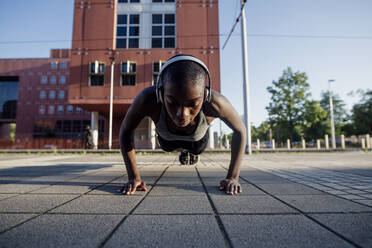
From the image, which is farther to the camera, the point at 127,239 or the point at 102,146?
the point at 102,146

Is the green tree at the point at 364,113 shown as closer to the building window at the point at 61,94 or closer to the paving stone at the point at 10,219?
the paving stone at the point at 10,219

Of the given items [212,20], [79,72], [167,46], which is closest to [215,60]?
[212,20]

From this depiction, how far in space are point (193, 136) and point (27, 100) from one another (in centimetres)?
5050

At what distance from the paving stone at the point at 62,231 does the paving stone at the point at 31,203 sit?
272 millimetres

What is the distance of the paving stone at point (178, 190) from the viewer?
2066mm

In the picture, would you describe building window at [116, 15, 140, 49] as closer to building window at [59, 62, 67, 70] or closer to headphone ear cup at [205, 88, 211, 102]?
headphone ear cup at [205, 88, 211, 102]

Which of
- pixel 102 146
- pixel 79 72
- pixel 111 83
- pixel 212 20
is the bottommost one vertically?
pixel 102 146

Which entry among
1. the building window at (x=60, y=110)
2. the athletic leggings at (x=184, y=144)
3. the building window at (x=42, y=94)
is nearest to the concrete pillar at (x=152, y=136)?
the athletic leggings at (x=184, y=144)

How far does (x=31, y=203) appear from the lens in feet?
5.51

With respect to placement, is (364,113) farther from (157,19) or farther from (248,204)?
(248,204)

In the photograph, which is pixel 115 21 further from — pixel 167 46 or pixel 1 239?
pixel 1 239

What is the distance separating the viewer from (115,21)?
18.1 m

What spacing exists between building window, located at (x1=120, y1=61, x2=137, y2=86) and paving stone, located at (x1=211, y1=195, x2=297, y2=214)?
1720 cm

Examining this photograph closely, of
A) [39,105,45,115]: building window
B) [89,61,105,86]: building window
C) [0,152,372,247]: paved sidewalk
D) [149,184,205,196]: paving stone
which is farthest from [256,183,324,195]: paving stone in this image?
[39,105,45,115]: building window
